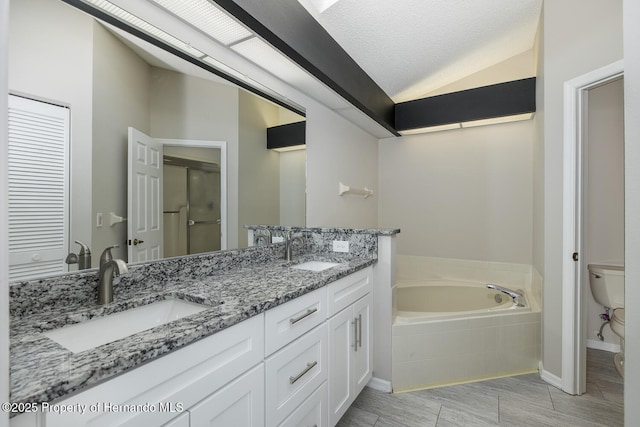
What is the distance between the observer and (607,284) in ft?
7.91

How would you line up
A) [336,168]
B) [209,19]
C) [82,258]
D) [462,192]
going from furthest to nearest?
[462,192] < [336,168] < [209,19] < [82,258]

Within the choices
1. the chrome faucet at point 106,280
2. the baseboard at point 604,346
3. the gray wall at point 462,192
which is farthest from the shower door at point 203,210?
the baseboard at point 604,346

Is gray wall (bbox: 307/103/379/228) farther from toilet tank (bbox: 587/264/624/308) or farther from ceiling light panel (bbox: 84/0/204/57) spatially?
toilet tank (bbox: 587/264/624/308)

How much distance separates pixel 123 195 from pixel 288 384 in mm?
1016

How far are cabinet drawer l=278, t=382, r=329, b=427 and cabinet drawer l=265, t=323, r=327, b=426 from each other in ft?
0.09

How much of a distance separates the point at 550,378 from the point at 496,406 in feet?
1.86

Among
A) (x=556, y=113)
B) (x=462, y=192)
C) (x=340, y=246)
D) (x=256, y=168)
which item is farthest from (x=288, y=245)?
(x=462, y=192)

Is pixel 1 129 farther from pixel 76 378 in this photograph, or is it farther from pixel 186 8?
pixel 186 8

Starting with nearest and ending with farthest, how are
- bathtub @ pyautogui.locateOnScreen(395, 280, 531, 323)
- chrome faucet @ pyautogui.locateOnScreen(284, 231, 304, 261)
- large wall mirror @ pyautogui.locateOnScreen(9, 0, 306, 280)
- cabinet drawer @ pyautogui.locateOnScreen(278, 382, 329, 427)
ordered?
large wall mirror @ pyautogui.locateOnScreen(9, 0, 306, 280)
cabinet drawer @ pyautogui.locateOnScreen(278, 382, 329, 427)
chrome faucet @ pyautogui.locateOnScreen(284, 231, 304, 261)
bathtub @ pyautogui.locateOnScreen(395, 280, 531, 323)

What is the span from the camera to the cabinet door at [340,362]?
4.96 feet

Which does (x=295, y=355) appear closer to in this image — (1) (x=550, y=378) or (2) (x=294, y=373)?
(2) (x=294, y=373)

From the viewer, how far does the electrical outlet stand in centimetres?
218

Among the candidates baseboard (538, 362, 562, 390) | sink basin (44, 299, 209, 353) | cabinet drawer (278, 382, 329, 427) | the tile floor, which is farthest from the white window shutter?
baseboard (538, 362, 562, 390)

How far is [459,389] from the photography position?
2.06 m
